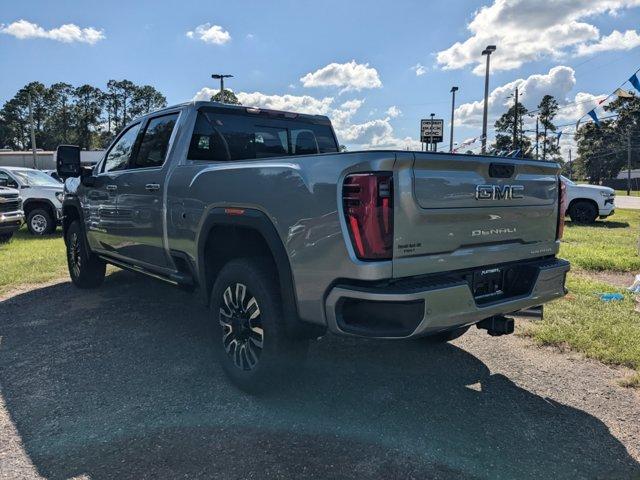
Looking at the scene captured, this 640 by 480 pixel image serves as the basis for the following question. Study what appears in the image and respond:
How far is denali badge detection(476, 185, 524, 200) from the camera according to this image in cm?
304

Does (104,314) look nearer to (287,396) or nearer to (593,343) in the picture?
(287,396)

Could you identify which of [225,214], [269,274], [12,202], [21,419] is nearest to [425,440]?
[269,274]

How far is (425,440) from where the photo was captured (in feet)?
9.60

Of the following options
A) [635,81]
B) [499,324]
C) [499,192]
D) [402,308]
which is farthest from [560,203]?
[635,81]

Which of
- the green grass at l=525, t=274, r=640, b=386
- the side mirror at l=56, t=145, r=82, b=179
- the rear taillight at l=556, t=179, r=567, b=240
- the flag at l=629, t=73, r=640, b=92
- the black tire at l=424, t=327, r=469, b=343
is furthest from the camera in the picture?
the flag at l=629, t=73, r=640, b=92

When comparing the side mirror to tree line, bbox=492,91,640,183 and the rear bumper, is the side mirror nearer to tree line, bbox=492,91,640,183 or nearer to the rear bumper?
the rear bumper

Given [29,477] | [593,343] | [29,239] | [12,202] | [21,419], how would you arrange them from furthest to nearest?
[29,239], [12,202], [593,343], [21,419], [29,477]

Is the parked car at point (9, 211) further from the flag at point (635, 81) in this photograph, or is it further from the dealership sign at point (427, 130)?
the dealership sign at point (427, 130)

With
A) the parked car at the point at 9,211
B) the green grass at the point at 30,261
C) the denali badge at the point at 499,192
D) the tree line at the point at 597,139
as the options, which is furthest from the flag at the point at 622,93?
the tree line at the point at 597,139

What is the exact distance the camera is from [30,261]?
875 centimetres

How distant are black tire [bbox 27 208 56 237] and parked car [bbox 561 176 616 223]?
14.0 m

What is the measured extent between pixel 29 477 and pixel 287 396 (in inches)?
60.6

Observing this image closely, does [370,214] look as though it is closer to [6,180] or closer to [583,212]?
[6,180]

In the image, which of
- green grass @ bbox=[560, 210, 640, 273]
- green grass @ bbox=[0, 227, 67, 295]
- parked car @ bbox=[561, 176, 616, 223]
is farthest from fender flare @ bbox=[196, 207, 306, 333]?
parked car @ bbox=[561, 176, 616, 223]
